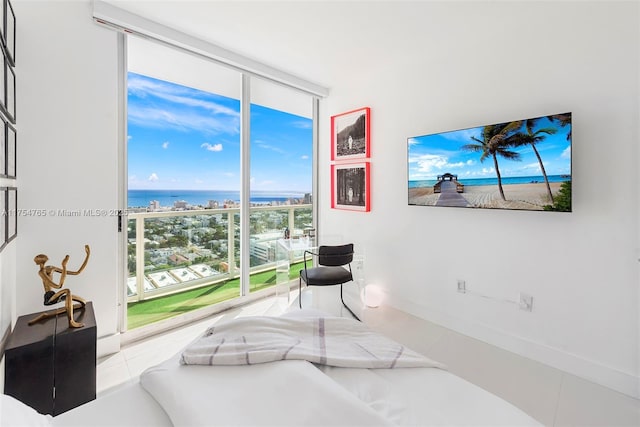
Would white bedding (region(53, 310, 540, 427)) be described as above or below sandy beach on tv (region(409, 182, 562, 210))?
below

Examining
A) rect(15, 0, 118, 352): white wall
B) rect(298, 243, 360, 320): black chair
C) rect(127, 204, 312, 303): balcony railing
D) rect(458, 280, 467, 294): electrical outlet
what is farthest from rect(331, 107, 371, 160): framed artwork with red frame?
rect(15, 0, 118, 352): white wall

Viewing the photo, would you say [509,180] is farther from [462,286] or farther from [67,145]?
[67,145]

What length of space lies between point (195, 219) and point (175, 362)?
189 cm

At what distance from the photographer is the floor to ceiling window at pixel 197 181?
253 centimetres

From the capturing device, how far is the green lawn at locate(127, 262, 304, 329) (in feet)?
8.44

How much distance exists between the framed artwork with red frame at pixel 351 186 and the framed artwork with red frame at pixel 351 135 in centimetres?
13

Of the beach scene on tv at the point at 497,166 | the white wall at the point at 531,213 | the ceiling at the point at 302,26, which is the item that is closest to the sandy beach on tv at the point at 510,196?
the beach scene on tv at the point at 497,166

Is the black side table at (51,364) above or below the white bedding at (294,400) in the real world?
below

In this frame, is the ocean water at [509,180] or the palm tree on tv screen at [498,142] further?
the palm tree on tv screen at [498,142]

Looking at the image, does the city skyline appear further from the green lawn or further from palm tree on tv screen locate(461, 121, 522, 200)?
palm tree on tv screen locate(461, 121, 522, 200)

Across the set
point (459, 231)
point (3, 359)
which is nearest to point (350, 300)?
point (459, 231)

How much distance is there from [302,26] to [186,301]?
2751mm

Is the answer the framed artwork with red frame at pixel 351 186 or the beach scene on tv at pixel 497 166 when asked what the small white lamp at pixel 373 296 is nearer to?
the framed artwork with red frame at pixel 351 186

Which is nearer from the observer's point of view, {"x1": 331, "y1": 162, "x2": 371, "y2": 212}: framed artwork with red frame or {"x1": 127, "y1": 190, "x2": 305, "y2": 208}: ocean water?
{"x1": 127, "y1": 190, "x2": 305, "y2": 208}: ocean water
